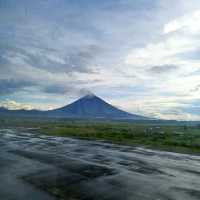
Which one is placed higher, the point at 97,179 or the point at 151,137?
the point at 151,137

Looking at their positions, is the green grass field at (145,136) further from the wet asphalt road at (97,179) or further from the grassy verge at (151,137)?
the wet asphalt road at (97,179)

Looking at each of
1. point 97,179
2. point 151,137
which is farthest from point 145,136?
point 97,179

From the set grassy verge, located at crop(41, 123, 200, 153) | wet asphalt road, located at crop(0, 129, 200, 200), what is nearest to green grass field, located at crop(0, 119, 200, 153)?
grassy verge, located at crop(41, 123, 200, 153)

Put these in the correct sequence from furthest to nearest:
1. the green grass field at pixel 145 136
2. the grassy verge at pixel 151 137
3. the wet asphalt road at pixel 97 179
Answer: the green grass field at pixel 145 136 → the grassy verge at pixel 151 137 → the wet asphalt road at pixel 97 179

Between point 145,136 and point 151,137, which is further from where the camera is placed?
point 145,136

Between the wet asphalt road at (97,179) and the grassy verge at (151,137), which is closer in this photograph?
the wet asphalt road at (97,179)

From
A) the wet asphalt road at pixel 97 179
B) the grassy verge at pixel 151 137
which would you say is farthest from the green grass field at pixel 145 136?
the wet asphalt road at pixel 97 179

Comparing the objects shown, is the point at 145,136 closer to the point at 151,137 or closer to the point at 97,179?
the point at 151,137

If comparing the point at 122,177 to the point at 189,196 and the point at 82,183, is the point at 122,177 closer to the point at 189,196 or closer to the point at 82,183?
the point at 82,183

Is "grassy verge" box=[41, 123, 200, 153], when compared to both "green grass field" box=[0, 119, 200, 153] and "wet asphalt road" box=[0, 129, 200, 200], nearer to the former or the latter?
"green grass field" box=[0, 119, 200, 153]

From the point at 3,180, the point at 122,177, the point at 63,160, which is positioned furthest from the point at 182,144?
the point at 3,180

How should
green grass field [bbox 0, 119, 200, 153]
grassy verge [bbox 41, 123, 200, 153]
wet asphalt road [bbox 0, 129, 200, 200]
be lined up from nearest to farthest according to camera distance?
wet asphalt road [bbox 0, 129, 200, 200] < grassy verge [bbox 41, 123, 200, 153] < green grass field [bbox 0, 119, 200, 153]

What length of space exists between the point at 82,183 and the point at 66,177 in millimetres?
1771

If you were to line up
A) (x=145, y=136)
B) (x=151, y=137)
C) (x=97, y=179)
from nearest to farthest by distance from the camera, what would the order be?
(x=97, y=179) < (x=151, y=137) < (x=145, y=136)
